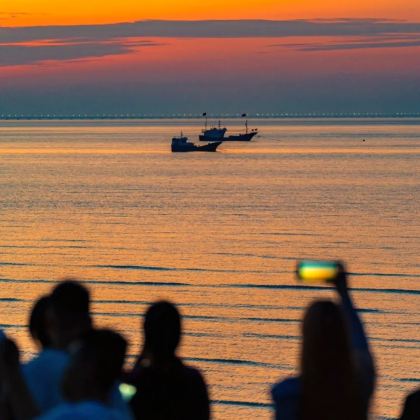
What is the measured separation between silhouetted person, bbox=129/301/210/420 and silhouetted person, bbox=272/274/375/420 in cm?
95

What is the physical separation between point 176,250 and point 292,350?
15.5 metres

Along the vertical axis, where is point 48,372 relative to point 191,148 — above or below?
below

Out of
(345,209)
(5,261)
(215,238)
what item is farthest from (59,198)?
(5,261)

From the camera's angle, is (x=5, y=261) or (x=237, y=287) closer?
(x=237, y=287)

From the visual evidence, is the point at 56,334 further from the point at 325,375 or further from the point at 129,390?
the point at 325,375

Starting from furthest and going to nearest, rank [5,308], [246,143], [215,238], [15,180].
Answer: [246,143]
[15,180]
[215,238]
[5,308]

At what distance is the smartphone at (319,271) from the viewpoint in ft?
14.4

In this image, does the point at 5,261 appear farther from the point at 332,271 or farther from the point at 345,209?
the point at 332,271

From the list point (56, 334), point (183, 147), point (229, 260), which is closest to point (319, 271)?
point (56, 334)

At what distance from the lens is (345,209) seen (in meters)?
53.1

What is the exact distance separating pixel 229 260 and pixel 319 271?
28078 mm

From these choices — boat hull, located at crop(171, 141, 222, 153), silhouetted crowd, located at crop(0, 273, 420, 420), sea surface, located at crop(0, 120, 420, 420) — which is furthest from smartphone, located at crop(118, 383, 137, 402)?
boat hull, located at crop(171, 141, 222, 153)

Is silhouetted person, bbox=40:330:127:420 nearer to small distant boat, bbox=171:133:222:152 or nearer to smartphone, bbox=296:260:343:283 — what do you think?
smartphone, bbox=296:260:343:283

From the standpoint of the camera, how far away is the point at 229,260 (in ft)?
107
